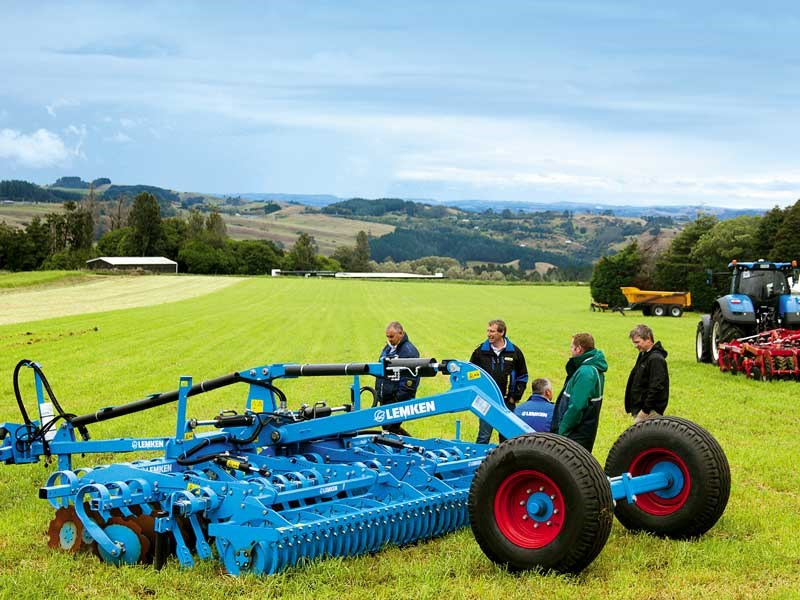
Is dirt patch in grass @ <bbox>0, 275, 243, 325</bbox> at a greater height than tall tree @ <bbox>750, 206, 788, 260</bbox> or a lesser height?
lesser

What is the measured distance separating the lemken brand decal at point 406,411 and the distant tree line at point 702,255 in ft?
151

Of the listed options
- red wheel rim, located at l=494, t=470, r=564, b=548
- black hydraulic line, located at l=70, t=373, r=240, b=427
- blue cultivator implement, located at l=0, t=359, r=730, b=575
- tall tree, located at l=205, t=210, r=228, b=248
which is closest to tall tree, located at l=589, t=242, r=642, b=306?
blue cultivator implement, located at l=0, t=359, r=730, b=575

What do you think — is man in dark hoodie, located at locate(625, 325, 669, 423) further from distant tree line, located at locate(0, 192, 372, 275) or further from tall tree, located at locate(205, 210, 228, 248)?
tall tree, located at locate(205, 210, 228, 248)

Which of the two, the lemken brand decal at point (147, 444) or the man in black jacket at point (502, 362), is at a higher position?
the man in black jacket at point (502, 362)

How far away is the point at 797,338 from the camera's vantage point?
67.9 ft

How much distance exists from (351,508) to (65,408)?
31.9 ft

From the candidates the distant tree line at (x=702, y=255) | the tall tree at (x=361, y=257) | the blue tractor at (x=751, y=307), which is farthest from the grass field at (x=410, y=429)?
the tall tree at (x=361, y=257)

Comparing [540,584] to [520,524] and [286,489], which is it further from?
[286,489]

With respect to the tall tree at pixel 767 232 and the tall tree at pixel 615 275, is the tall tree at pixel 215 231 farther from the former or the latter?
the tall tree at pixel 767 232

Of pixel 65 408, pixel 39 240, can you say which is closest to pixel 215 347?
pixel 65 408

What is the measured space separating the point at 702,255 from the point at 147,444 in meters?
52.3

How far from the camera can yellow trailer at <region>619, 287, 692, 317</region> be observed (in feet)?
167

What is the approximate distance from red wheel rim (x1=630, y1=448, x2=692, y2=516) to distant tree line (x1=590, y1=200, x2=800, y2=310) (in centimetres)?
4507

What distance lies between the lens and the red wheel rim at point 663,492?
7824mm
